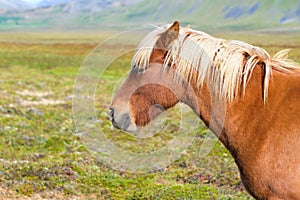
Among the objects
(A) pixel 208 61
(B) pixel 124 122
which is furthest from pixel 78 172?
(A) pixel 208 61

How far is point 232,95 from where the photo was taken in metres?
4.86

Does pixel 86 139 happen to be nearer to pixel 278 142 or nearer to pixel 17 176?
pixel 17 176

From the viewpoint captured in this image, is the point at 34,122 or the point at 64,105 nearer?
the point at 34,122

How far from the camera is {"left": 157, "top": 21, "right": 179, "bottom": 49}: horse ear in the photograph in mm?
4684

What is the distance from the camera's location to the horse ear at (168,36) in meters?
4.68

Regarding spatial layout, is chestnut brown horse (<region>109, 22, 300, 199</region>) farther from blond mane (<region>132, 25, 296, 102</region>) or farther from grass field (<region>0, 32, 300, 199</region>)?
grass field (<region>0, 32, 300, 199</region>)

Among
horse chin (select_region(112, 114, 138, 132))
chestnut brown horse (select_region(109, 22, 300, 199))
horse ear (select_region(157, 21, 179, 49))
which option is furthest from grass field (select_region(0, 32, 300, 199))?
horse chin (select_region(112, 114, 138, 132))

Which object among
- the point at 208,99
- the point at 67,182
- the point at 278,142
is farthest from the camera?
the point at 67,182

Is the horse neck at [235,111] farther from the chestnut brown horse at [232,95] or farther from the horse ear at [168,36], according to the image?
the horse ear at [168,36]

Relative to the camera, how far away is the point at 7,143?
1250 centimetres

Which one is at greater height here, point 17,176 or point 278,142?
point 278,142

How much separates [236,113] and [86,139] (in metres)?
6.44

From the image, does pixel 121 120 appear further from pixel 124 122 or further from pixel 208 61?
pixel 208 61

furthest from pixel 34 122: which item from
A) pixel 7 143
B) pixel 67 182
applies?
pixel 67 182
